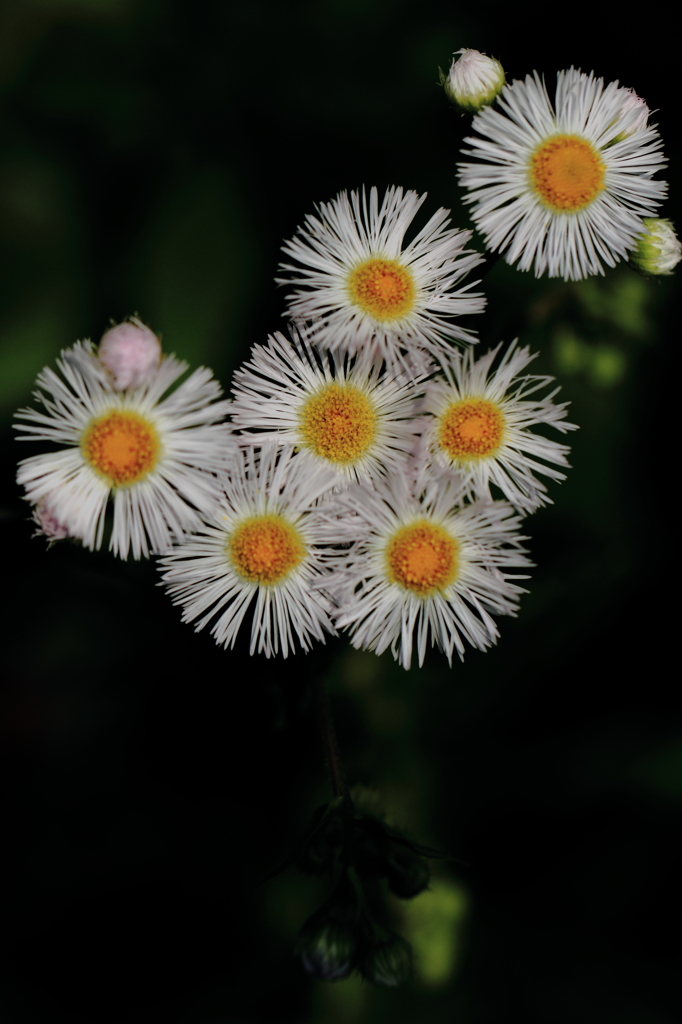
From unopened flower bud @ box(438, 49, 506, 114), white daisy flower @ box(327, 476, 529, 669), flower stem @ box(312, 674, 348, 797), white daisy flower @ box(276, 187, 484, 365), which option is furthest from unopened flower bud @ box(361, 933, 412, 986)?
unopened flower bud @ box(438, 49, 506, 114)

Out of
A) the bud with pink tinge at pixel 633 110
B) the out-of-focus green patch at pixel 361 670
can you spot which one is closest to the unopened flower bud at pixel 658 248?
the bud with pink tinge at pixel 633 110

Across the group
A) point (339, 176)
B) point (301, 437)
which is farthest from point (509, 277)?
point (301, 437)

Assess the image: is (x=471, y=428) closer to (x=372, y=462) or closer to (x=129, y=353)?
(x=372, y=462)

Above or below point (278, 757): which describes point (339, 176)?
above

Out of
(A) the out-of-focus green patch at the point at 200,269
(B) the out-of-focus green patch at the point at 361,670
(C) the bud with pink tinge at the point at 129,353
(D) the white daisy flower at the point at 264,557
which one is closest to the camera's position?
(C) the bud with pink tinge at the point at 129,353

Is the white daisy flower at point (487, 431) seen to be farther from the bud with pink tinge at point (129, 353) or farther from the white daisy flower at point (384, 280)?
the bud with pink tinge at point (129, 353)

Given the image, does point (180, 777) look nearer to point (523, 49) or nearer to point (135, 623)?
point (135, 623)
